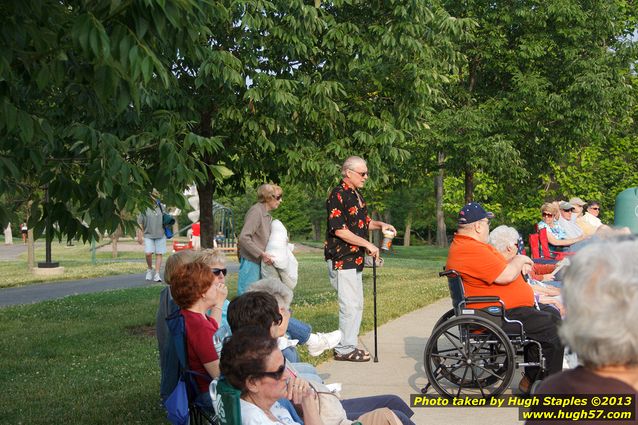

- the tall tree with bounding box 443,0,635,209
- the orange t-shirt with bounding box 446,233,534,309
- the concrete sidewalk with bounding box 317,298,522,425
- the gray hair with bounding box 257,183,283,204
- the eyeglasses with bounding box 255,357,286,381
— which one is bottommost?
the concrete sidewalk with bounding box 317,298,522,425

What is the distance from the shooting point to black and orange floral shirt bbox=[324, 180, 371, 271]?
8.21 meters

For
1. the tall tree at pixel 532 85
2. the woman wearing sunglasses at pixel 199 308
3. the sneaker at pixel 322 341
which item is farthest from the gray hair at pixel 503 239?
the tall tree at pixel 532 85

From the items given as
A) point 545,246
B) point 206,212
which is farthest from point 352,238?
point 545,246

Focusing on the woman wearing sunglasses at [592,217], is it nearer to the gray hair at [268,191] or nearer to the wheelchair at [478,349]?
the gray hair at [268,191]

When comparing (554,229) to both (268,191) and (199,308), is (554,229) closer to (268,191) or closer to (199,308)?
(268,191)

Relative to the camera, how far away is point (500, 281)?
6691 mm

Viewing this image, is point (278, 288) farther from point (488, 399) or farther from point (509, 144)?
point (509, 144)

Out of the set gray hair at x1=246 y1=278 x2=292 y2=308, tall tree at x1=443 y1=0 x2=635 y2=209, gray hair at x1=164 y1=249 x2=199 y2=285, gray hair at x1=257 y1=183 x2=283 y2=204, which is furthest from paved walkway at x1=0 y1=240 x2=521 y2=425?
tall tree at x1=443 y1=0 x2=635 y2=209

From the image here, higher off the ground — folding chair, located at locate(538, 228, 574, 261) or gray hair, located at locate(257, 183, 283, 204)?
gray hair, located at locate(257, 183, 283, 204)

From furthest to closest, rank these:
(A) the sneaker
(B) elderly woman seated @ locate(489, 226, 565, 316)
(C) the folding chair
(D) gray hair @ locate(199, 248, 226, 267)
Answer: (C) the folding chair → (B) elderly woman seated @ locate(489, 226, 565, 316) → (A) the sneaker → (D) gray hair @ locate(199, 248, 226, 267)

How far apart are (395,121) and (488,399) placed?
551 centimetres

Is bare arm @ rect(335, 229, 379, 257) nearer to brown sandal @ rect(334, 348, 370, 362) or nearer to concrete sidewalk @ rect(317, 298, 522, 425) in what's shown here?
brown sandal @ rect(334, 348, 370, 362)

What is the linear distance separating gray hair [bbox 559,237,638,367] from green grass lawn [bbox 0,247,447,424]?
4381 mm

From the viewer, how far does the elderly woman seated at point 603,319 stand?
7.10 feet
